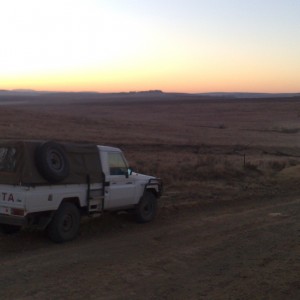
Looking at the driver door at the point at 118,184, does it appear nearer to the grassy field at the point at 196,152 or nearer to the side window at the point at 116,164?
the side window at the point at 116,164

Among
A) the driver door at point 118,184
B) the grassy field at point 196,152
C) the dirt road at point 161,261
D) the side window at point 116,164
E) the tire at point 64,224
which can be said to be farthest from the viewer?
the grassy field at point 196,152

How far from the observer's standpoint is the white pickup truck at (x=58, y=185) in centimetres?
1023

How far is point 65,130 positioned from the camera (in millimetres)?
46250

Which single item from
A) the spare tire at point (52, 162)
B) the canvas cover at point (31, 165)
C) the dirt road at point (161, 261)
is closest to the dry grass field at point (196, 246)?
the dirt road at point (161, 261)

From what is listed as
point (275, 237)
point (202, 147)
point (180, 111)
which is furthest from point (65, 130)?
point (180, 111)

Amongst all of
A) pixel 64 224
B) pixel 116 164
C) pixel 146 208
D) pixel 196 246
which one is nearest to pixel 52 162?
pixel 64 224

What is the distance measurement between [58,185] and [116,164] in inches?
82.4

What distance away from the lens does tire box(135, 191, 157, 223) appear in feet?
43.6

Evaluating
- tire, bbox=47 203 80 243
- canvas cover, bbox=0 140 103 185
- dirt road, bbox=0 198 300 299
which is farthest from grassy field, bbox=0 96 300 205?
tire, bbox=47 203 80 243

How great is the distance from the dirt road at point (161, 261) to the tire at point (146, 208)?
9.8 inches

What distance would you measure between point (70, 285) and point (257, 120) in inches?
2911

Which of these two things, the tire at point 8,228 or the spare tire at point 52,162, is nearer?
the spare tire at point 52,162

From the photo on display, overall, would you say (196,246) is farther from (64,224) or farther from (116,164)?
(116,164)

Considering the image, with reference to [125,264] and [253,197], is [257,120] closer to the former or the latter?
[253,197]
